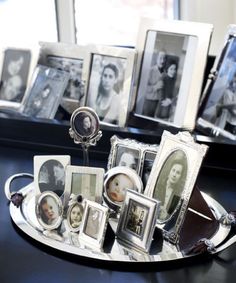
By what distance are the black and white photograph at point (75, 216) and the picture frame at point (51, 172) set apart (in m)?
0.08

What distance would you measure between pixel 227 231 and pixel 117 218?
22cm

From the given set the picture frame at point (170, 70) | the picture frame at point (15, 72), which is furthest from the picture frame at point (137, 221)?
the picture frame at point (15, 72)

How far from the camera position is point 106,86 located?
4.63 feet

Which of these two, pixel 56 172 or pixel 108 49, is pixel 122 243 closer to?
pixel 56 172

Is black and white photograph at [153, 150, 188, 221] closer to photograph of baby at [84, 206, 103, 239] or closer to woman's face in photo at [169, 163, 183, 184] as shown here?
woman's face in photo at [169, 163, 183, 184]

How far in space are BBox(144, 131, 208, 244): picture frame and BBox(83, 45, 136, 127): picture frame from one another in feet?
1.35

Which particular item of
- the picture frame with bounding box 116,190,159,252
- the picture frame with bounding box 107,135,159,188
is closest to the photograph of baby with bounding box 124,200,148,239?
the picture frame with bounding box 116,190,159,252

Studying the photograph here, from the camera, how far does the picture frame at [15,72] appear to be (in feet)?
5.03

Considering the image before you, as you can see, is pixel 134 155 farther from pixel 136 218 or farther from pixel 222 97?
pixel 222 97

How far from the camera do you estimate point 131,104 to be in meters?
1.39

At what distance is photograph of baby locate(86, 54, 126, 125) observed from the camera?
4.56 ft

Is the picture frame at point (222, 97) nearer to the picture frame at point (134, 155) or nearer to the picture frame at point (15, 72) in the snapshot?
the picture frame at point (134, 155)

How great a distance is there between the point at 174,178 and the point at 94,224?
0.57 feet

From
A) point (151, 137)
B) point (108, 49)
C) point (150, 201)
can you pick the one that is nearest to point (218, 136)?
point (151, 137)
